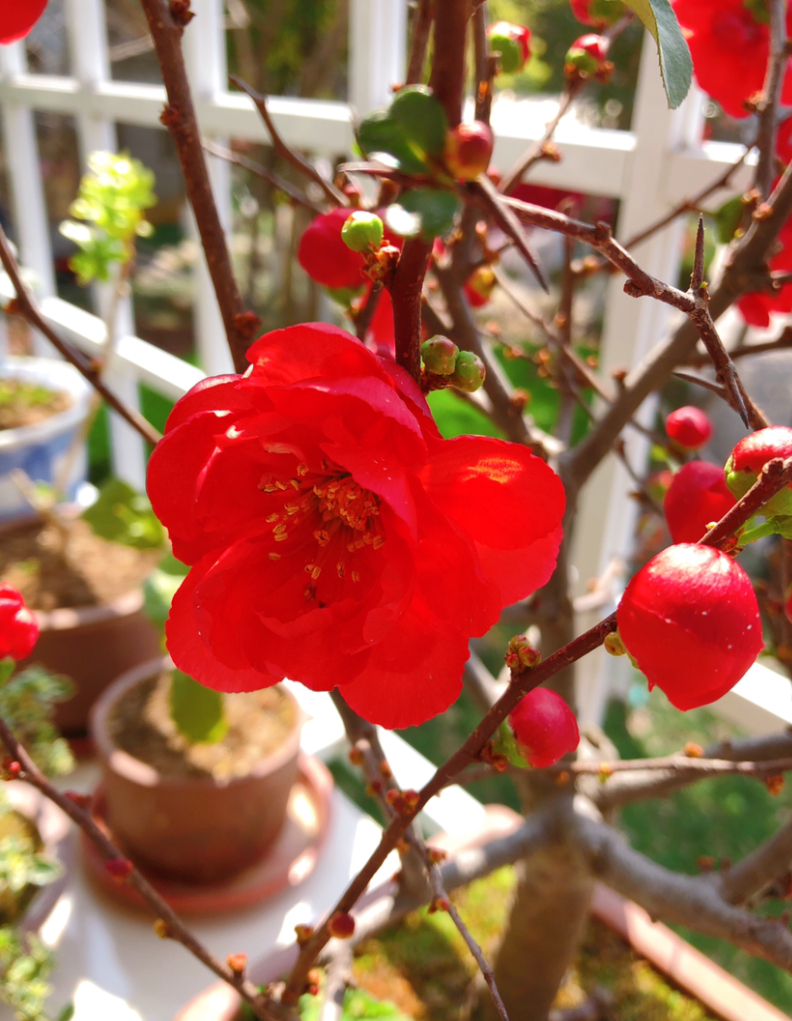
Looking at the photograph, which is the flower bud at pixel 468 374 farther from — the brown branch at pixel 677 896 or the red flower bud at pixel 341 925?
the brown branch at pixel 677 896

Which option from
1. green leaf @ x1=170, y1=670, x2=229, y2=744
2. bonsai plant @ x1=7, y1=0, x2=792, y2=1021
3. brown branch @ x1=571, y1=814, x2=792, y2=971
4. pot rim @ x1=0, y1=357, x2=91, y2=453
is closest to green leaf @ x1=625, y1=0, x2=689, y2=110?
bonsai plant @ x1=7, y1=0, x2=792, y2=1021

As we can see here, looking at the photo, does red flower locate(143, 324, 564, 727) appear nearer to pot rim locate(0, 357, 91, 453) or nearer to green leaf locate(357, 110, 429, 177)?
green leaf locate(357, 110, 429, 177)

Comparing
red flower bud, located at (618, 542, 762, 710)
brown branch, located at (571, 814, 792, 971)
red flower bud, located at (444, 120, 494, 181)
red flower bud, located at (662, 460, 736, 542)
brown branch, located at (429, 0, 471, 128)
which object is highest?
brown branch, located at (429, 0, 471, 128)

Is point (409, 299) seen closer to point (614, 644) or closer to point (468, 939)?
point (614, 644)

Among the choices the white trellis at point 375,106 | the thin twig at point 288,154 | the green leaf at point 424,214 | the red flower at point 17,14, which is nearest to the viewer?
the green leaf at point 424,214

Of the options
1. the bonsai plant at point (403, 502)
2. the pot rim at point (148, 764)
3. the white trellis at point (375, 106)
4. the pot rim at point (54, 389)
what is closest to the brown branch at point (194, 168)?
the bonsai plant at point (403, 502)

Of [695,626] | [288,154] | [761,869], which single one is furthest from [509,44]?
[761,869]

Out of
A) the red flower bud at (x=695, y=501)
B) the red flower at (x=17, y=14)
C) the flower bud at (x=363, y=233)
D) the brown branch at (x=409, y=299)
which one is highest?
the red flower at (x=17, y=14)
